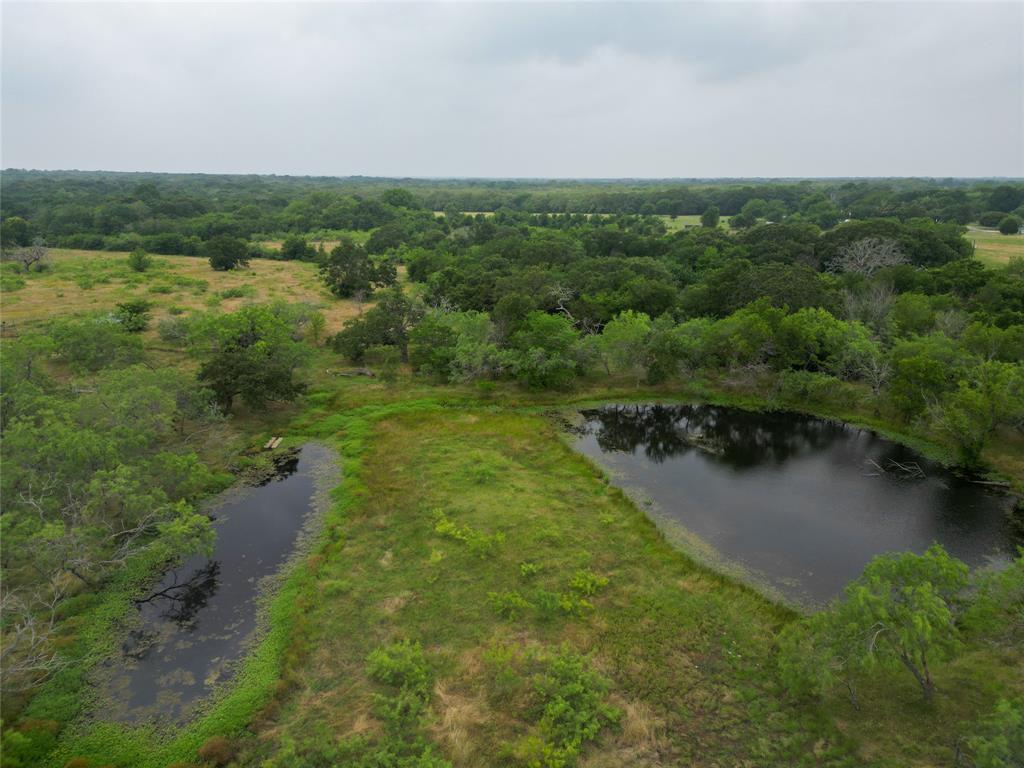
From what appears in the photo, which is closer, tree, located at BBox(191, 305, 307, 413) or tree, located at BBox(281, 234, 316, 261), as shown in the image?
tree, located at BBox(191, 305, 307, 413)

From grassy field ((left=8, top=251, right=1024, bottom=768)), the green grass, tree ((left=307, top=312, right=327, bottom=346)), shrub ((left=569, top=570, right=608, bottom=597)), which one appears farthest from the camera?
tree ((left=307, top=312, right=327, bottom=346))

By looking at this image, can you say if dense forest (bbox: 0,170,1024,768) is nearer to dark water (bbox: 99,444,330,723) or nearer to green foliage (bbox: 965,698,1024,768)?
green foliage (bbox: 965,698,1024,768)

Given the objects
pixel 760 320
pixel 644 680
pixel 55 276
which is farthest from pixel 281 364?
pixel 55 276

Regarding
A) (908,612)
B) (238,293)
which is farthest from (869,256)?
(238,293)

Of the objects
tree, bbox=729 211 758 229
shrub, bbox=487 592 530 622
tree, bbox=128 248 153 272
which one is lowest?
shrub, bbox=487 592 530 622

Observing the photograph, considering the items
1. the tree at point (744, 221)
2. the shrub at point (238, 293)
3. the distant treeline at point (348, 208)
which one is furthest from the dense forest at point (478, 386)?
the tree at point (744, 221)

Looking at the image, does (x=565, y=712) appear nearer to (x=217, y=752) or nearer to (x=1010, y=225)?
(x=217, y=752)

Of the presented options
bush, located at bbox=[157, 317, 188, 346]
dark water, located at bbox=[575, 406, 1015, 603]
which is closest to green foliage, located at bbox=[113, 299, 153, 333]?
bush, located at bbox=[157, 317, 188, 346]
